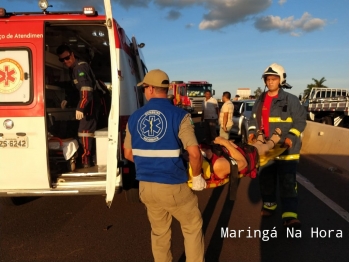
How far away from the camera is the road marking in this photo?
529 cm

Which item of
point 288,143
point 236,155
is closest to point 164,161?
point 236,155

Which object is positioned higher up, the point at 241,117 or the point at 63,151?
the point at 241,117

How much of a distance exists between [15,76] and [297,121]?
145 inches

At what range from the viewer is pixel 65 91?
7641 mm

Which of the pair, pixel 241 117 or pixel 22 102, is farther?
pixel 241 117

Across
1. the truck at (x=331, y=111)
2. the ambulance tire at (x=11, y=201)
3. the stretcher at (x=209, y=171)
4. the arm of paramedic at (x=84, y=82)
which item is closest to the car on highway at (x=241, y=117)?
the truck at (x=331, y=111)

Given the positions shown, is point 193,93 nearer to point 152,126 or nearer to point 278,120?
point 278,120

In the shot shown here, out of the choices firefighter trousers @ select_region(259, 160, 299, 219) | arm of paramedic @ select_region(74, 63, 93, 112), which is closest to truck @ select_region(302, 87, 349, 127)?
firefighter trousers @ select_region(259, 160, 299, 219)

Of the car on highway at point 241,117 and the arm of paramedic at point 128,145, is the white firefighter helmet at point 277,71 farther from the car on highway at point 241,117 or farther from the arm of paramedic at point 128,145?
the car on highway at point 241,117

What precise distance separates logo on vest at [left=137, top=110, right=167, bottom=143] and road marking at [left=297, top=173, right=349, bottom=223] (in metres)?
3.47

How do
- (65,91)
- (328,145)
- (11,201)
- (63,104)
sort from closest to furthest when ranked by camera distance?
(11,201)
(63,104)
(65,91)
(328,145)

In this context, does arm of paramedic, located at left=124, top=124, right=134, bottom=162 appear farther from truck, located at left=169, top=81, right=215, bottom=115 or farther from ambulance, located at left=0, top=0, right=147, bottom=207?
truck, located at left=169, top=81, right=215, bottom=115

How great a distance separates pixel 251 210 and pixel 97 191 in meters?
2.39

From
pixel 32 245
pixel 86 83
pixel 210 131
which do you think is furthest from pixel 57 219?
pixel 210 131
